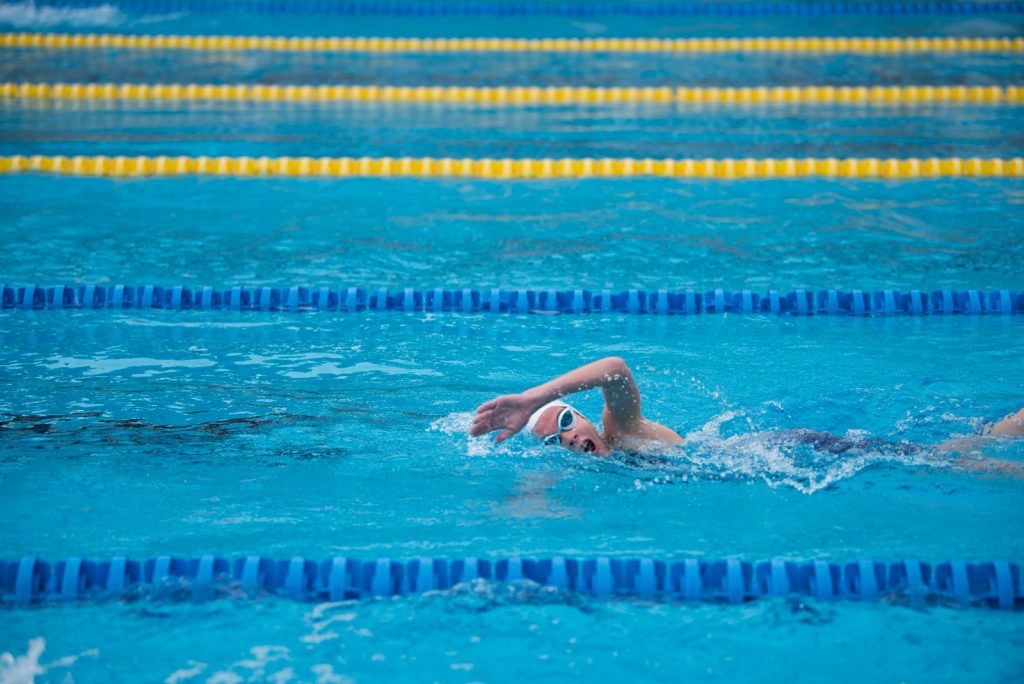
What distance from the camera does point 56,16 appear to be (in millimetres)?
12234

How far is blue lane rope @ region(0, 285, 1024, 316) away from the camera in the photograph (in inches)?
227

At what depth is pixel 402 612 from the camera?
3318 mm

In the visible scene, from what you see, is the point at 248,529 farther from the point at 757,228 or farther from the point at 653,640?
the point at 757,228

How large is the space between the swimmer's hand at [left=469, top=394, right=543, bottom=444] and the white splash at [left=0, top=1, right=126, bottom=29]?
9.87 m

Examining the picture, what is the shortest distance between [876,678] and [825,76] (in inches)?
313

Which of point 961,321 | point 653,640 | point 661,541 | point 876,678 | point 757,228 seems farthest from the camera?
point 757,228

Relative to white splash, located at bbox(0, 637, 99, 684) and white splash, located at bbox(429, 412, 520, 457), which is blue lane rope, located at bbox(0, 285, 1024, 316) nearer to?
white splash, located at bbox(429, 412, 520, 457)

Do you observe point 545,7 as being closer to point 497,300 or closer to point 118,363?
point 497,300

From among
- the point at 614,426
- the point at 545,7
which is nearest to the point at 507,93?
the point at 545,7

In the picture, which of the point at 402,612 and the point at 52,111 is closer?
the point at 402,612

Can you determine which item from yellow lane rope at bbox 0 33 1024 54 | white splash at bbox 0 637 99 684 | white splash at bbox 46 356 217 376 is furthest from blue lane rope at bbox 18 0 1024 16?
Answer: white splash at bbox 0 637 99 684

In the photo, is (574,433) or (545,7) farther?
(545,7)

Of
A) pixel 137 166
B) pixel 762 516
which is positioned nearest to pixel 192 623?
pixel 762 516

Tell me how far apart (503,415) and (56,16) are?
10.3 metres
